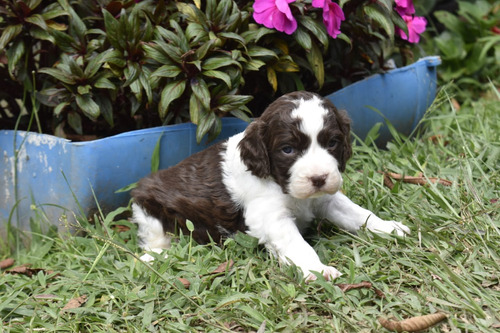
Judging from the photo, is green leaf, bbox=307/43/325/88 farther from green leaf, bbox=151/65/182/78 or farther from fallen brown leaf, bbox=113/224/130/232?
fallen brown leaf, bbox=113/224/130/232

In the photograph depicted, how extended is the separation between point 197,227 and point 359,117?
1.76 m

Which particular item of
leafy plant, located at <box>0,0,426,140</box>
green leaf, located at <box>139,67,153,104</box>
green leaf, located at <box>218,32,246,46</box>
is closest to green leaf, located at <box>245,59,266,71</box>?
leafy plant, located at <box>0,0,426,140</box>

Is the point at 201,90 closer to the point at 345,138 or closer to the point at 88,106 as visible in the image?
the point at 88,106

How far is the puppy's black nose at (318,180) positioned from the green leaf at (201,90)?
1.10 metres

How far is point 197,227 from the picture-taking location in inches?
153

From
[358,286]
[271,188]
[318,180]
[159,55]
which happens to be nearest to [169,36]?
[159,55]

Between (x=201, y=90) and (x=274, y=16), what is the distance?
679 mm

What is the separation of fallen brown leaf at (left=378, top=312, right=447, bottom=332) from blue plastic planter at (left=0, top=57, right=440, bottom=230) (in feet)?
6.99

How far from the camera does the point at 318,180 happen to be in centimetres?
327

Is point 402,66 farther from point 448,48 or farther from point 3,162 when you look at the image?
point 3,162

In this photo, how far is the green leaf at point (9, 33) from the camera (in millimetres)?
4242

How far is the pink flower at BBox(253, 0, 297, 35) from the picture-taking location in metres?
4.10

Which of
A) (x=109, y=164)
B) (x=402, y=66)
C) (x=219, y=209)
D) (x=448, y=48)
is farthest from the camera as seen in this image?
(x=448, y=48)

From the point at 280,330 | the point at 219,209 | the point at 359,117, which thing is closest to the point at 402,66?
the point at 359,117
